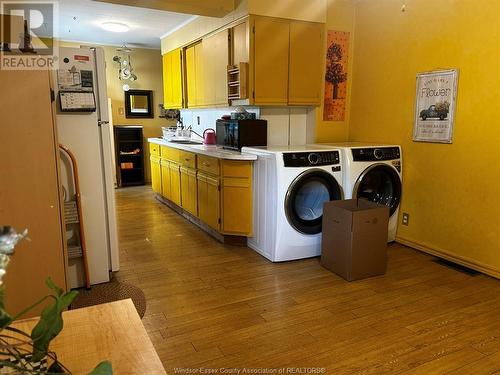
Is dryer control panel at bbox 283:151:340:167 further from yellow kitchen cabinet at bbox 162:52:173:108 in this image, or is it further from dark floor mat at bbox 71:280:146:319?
yellow kitchen cabinet at bbox 162:52:173:108

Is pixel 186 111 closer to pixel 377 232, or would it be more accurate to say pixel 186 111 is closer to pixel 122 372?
pixel 377 232

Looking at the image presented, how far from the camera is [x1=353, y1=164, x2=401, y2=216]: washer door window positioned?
11.4 ft

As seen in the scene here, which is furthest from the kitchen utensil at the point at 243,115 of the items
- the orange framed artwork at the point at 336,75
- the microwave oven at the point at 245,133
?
the orange framed artwork at the point at 336,75

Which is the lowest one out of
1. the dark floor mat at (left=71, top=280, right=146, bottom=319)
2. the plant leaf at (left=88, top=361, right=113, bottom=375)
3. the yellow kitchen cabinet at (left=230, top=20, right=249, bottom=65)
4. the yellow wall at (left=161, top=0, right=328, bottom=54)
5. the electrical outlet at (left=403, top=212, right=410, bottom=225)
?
the dark floor mat at (left=71, top=280, right=146, bottom=319)

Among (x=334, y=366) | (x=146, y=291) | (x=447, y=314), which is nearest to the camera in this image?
(x=334, y=366)

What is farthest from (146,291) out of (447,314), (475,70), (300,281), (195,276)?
(475,70)

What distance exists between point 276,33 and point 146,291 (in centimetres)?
269

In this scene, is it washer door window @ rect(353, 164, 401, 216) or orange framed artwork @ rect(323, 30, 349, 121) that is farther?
orange framed artwork @ rect(323, 30, 349, 121)

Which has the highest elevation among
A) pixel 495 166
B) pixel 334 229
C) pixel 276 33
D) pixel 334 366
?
pixel 276 33

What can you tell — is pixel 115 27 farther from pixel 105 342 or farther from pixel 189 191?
pixel 105 342

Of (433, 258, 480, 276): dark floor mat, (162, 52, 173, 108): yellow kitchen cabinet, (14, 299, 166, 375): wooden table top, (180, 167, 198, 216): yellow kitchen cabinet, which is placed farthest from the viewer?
(162, 52, 173, 108): yellow kitchen cabinet

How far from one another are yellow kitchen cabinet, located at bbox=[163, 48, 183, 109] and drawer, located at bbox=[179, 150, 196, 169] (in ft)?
4.42

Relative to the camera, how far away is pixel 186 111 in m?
6.18

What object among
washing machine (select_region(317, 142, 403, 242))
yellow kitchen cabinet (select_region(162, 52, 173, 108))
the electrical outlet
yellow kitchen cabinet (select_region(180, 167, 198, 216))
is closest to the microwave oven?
yellow kitchen cabinet (select_region(180, 167, 198, 216))
